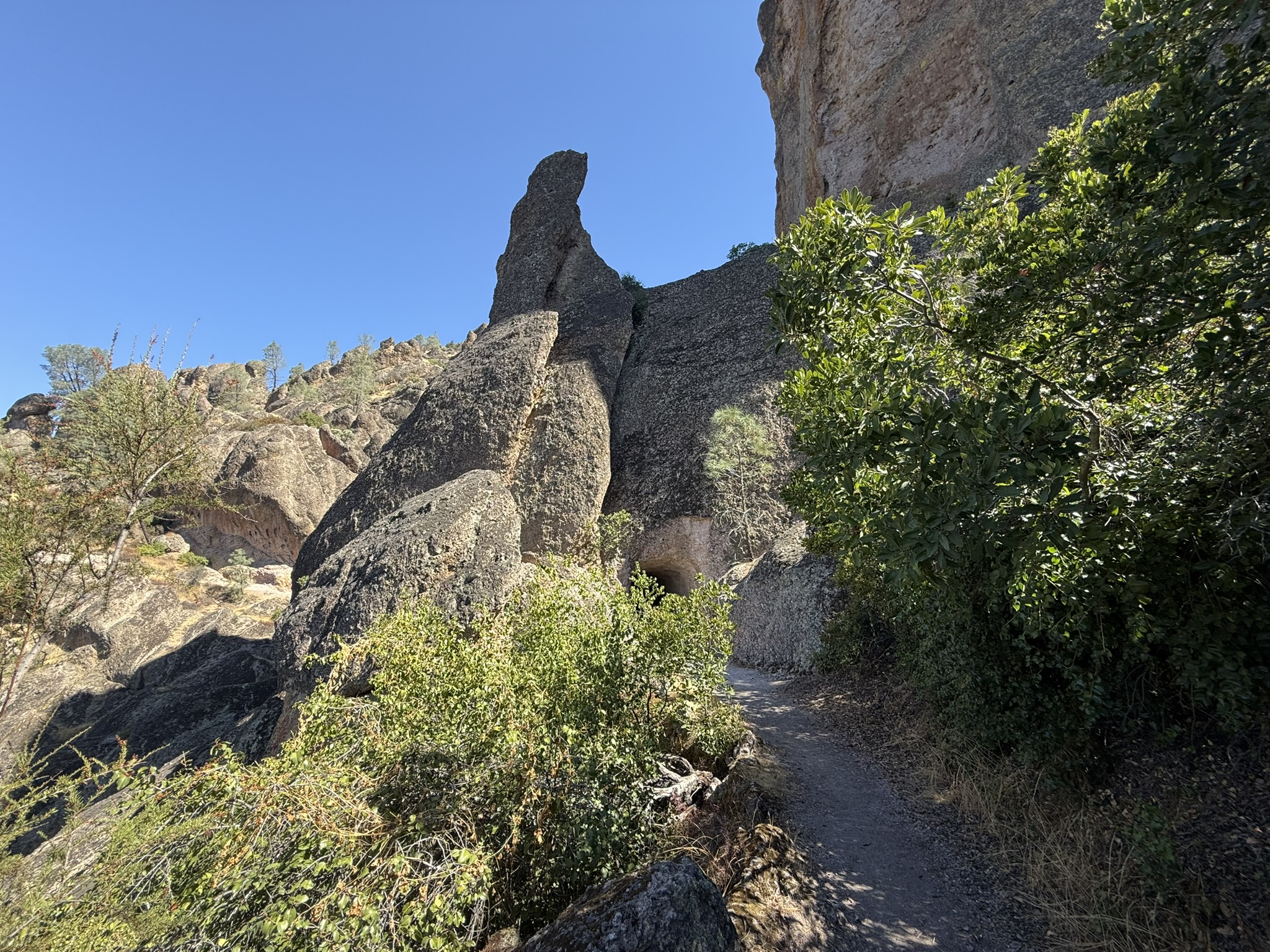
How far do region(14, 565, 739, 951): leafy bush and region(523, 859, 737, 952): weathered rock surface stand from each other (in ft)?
1.40

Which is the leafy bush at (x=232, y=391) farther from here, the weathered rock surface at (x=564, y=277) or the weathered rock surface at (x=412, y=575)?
the weathered rock surface at (x=412, y=575)

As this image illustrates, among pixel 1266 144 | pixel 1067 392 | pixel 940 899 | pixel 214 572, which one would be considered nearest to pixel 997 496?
pixel 1067 392

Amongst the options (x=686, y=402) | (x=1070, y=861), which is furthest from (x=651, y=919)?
(x=686, y=402)

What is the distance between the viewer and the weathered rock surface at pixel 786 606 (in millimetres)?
9570

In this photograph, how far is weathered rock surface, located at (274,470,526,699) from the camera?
308 inches

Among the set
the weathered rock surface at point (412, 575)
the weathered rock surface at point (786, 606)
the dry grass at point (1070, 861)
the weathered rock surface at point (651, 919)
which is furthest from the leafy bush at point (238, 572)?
the dry grass at point (1070, 861)

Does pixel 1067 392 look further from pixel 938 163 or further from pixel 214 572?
pixel 214 572

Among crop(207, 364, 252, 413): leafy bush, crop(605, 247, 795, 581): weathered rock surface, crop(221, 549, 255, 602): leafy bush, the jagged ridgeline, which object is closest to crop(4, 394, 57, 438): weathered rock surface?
crop(207, 364, 252, 413): leafy bush

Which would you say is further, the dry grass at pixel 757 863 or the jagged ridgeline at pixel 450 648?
the dry grass at pixel 757 863

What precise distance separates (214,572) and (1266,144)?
26.3 metres

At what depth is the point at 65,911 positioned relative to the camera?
2852 mm

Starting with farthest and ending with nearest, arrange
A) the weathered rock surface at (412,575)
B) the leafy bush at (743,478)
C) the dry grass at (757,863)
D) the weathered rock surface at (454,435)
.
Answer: the leafy bush at (743,478)
the weathered rock surface at (454,435)
the weathered rock surface at (412,575)
the dry grass at (757,863)

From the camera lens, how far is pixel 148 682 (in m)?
12.3

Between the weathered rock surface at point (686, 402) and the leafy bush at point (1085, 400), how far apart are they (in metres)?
9.74
